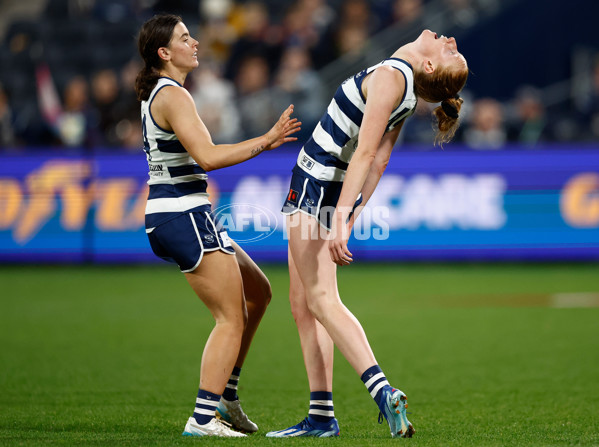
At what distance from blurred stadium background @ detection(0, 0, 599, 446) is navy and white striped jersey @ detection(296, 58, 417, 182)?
1.03 m

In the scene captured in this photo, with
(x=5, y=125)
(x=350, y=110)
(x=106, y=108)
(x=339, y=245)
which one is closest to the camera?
(x=339, y=245)

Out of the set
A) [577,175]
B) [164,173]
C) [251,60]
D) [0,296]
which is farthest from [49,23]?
[164,173]

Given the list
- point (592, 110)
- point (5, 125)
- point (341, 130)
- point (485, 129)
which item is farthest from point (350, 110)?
point (5, 125)

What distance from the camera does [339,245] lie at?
174 inches

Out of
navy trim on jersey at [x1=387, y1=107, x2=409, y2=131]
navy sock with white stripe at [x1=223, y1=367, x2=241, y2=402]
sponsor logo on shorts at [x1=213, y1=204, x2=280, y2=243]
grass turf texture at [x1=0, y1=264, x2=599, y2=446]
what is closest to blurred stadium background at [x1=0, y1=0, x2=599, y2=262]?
grass turf texture at [x1=0, y1=264, x2=599, y2=446]

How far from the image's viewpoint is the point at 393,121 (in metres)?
4.75

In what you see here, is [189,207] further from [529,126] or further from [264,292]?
[529,126]

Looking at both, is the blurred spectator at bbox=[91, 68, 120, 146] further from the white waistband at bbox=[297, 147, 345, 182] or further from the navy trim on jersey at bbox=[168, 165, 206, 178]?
the white waistband at bbox=[297, 147, 345, 182]

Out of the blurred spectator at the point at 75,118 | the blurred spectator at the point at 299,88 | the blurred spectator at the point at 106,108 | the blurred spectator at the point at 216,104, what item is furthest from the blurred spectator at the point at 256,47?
the blurred spectator at the point at 75,118

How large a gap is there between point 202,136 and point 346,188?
772 millimetres

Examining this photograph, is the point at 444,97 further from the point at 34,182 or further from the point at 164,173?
the point at 34,182

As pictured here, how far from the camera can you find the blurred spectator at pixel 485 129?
44.8 ft

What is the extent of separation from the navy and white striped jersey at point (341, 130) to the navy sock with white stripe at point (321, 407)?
3.74 feet

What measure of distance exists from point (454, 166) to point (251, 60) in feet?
14.1
